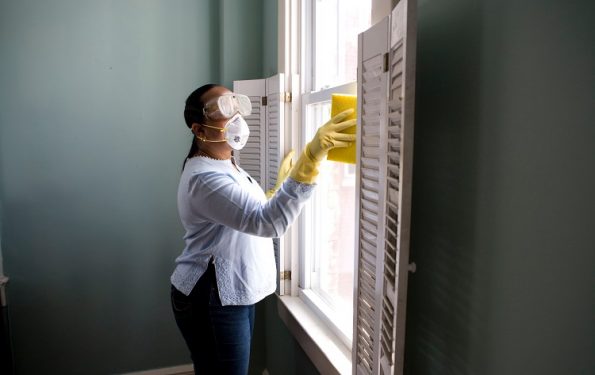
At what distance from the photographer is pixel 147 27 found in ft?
7.87

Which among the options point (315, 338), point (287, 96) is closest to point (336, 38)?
point (287, 96)

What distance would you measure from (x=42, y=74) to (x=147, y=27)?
0.56 m

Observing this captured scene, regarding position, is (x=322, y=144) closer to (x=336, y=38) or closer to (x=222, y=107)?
(x=222, y=107)

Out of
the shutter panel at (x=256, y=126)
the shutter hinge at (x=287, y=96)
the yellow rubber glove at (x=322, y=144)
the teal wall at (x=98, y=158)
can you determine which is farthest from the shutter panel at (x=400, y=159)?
the teal wall at (x=98, y=158)

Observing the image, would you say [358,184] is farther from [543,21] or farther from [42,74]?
[42,74]

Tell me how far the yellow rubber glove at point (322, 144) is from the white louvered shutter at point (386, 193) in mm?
153

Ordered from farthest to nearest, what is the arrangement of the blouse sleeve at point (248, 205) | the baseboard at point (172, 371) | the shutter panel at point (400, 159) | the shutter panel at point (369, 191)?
the baseboard at point (172, 371), the blouse sleeve at point (248, 205), the shutter panel at point (369, 191), the shutter panel at point (400, 159)

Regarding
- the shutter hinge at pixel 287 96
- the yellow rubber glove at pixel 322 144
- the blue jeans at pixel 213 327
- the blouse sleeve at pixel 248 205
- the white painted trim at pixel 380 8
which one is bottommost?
the blue jeans at pixel 213 327

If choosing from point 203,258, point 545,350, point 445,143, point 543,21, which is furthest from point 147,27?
point 545,350

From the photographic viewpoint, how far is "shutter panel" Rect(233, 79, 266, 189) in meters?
A: 2.14

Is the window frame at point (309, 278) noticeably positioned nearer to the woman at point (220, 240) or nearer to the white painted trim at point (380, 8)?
the woman at point (220, 240)

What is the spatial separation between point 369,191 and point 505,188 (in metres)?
0.35

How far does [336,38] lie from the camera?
1779 millimetres

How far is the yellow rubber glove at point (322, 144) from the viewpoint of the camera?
1.24 meters
